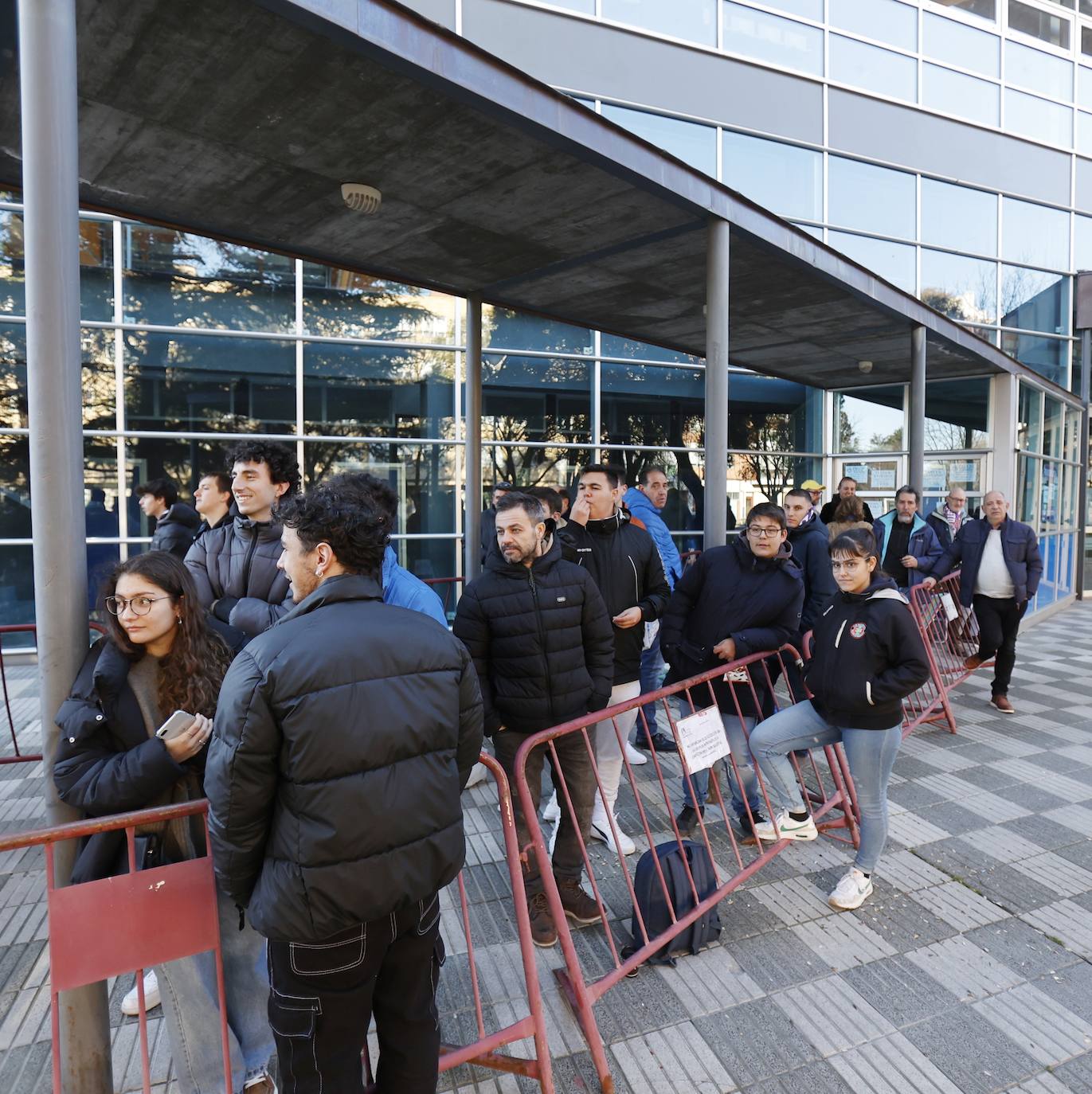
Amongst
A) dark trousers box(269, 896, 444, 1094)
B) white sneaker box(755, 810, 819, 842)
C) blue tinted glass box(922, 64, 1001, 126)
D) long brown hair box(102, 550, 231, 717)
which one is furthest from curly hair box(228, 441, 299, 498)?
blue tinted glass box(922, 64, 1001, 126)

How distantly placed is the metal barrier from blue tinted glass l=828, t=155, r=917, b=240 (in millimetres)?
10478

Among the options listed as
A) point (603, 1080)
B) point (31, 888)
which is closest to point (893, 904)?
point (603, 1080)

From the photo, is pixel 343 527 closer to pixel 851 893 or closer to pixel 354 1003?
pixel 354 1003

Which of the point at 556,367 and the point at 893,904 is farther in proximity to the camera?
the point at 556,367

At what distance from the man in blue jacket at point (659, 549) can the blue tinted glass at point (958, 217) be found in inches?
408

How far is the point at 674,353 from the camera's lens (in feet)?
38.1

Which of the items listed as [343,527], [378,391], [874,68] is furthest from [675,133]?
[343,527]

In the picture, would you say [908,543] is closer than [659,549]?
No

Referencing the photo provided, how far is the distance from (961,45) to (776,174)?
4774 millimetres

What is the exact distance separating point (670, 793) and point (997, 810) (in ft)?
6.61

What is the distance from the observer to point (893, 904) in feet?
11.7

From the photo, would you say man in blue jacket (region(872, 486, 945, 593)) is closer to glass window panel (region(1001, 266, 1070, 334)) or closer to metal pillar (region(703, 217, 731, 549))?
metal pillar (region(703, 217, 731, 549))

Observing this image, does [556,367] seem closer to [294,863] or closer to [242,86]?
[242,86]

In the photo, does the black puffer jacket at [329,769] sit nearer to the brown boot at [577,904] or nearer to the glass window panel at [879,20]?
the brown boot at [577,904]
